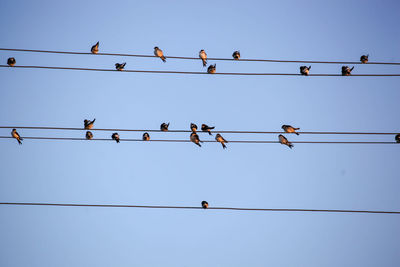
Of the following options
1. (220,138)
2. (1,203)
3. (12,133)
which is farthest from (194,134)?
(12,133)

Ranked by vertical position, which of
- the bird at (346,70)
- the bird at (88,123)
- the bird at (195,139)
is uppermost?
the bird at (346,70)

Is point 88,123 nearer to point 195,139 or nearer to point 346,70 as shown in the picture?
point 195,139

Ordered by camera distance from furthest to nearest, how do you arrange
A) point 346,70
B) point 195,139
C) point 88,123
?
1. point 88,123
2. point 346,70
3. point 195,139

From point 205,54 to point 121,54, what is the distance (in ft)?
13.0

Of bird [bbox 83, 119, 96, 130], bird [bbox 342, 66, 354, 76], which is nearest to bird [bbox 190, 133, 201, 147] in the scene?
bird [bbox 83, 119, 96, 130]

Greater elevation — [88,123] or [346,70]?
[346,70]

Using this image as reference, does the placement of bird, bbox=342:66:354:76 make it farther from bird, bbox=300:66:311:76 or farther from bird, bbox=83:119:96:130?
bird, bbox=83:119:96:130

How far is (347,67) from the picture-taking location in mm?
9867

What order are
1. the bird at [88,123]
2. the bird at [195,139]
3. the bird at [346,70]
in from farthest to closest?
the bird at [88,123]
the bird at [346,70]
the bird at [195,139]

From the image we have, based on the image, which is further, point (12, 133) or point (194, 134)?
point (12, 133)

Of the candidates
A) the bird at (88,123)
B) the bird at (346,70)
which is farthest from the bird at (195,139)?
the bird at (346,70)

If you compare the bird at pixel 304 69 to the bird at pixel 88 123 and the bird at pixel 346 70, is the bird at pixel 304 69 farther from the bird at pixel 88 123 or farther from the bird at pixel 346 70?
the bird at pixel 88 123

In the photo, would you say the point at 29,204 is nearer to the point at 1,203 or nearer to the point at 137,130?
the point at 1,203

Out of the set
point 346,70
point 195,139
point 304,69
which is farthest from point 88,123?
point 346,70
